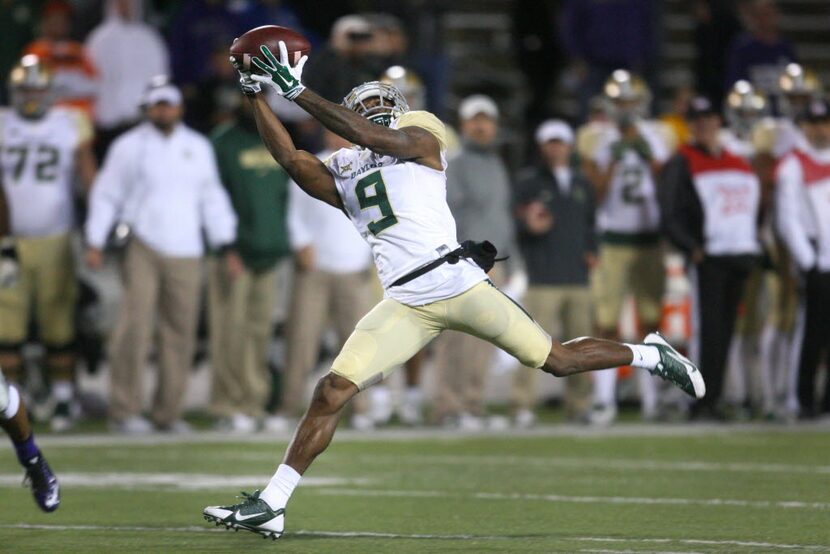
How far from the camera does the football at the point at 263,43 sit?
6.78 meters

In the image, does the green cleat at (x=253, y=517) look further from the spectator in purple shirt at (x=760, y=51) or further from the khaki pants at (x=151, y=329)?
the spectator in purple shirt at (x=760, y=51)

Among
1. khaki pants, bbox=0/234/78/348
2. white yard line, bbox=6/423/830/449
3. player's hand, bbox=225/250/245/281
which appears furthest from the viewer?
player's hand, bbox=225/250/245/281

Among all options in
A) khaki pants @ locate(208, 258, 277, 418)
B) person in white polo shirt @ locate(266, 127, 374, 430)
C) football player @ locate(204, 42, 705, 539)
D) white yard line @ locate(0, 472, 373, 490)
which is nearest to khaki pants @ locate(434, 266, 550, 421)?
person in white polo shirt @ locate(266, 127, 374, 430)

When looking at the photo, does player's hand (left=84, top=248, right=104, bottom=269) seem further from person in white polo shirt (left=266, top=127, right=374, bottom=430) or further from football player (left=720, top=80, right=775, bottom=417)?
football player (left=720, top=80, right=775, bottom=417)

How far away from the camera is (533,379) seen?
41.1ft

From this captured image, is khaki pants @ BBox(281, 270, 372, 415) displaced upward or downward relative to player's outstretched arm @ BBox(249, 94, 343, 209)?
downward

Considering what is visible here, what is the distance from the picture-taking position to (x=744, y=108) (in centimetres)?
1379

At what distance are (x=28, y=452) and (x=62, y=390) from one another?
4.94 meters

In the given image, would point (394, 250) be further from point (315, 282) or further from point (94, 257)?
point (315, 282)

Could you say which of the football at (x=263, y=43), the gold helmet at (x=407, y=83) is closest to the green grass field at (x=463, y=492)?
the football at (x=263, y=43)

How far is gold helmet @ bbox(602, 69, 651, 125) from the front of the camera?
42.7ft

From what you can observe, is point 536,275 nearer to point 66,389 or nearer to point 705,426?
point 705,426

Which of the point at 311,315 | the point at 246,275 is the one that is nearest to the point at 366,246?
the point at 311,315

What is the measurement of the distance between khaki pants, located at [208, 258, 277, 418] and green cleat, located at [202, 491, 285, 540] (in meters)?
5.59
